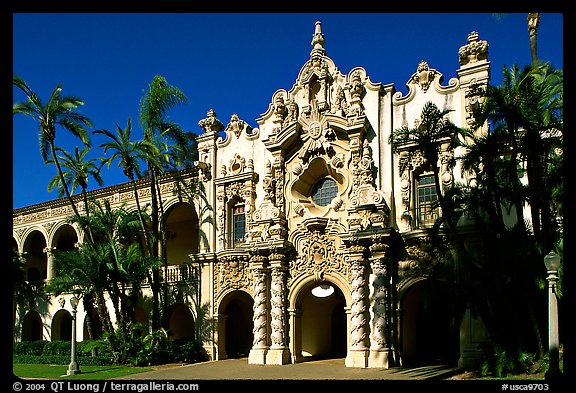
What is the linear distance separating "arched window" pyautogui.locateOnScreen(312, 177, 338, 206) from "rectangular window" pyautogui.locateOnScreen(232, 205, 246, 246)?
3.96 metres

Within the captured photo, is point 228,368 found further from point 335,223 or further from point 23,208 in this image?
point 23,208

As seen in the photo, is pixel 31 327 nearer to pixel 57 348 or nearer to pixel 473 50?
pixel 57 348

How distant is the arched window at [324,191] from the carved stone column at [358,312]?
3.59m

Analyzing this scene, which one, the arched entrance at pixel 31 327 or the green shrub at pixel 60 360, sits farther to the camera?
the arched entrance at pixel 31 327

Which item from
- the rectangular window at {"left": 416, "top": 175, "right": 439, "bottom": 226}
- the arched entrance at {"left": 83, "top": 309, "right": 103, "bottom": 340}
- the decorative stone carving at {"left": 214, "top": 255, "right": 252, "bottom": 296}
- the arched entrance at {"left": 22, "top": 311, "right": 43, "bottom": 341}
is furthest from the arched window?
the arched entrance at {"left": 22, "top": 311, "right": 43, "bottom": 341}

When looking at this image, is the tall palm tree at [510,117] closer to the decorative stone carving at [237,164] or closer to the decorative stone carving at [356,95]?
the decorative stone carving at [356,95]

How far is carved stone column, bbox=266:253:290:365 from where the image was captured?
82.2 feet

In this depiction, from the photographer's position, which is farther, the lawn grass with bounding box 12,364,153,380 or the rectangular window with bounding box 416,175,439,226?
the rectangular window with bounding box 416,175,439,226

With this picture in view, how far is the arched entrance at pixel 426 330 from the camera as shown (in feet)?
77.1

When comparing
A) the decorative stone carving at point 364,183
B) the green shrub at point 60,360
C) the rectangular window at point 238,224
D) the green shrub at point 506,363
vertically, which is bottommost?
the green shrub at point 60,360

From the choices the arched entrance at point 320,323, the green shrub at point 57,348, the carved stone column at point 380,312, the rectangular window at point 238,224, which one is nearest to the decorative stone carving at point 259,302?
the arched entrance at point 320,323

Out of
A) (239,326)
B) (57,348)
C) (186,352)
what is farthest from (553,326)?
(57,348)

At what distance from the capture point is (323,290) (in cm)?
2659

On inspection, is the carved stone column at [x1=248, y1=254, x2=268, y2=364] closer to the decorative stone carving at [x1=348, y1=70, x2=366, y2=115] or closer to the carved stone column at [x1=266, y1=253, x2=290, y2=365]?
the carved stone column at [x1=266, y1=253, x2=290, y2=365]
